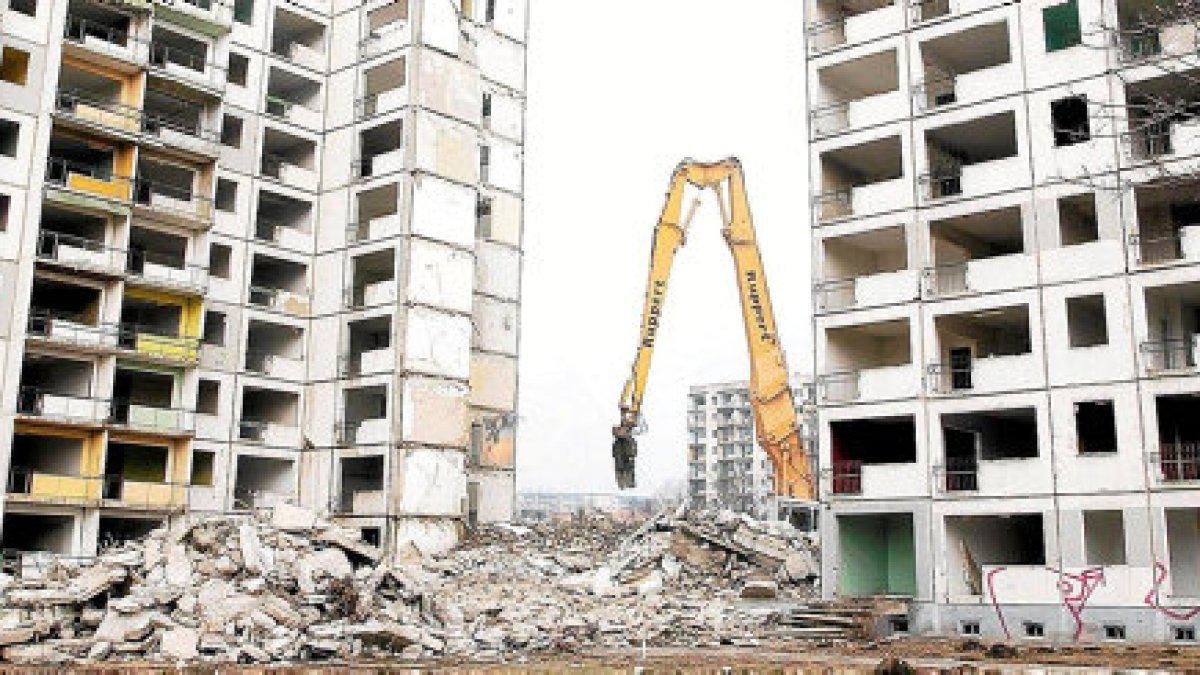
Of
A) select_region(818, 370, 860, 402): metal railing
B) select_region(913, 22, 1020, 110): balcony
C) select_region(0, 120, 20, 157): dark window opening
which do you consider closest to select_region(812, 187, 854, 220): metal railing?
select_region(913, 22, 1020, 110): balcony

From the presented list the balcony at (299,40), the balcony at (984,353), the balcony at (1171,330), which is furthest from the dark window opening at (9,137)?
the balcony at (1171,330)

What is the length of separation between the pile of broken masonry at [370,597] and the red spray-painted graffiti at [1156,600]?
29.1 feet

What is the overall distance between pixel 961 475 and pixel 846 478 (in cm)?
381

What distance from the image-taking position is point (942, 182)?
3862 centimetres

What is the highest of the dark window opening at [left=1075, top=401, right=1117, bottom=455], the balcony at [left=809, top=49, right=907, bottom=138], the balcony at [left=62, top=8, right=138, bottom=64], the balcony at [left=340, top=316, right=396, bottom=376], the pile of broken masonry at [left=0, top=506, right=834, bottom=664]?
the balcony at [left=62, top=8, right=138, bottom=64]

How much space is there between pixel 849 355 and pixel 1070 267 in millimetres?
8706

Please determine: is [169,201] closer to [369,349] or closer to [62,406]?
[62,406]

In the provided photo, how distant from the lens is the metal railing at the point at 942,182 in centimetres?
3762

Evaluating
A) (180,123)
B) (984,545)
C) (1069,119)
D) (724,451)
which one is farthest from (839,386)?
(724,451)

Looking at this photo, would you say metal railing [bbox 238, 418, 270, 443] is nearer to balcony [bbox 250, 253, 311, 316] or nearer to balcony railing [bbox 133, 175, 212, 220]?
balcony [bbox 250, 253, 311, 316]

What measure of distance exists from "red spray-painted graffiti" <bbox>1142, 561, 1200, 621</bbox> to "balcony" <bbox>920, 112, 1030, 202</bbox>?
12597mm

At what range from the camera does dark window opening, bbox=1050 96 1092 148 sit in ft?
114

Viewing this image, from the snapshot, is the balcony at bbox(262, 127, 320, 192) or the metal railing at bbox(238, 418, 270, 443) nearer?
the metal railing at bbox(238, 418, 270, 443)

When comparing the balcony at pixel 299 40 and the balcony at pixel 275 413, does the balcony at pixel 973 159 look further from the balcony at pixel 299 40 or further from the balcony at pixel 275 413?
the balcony at pixel 299 40
